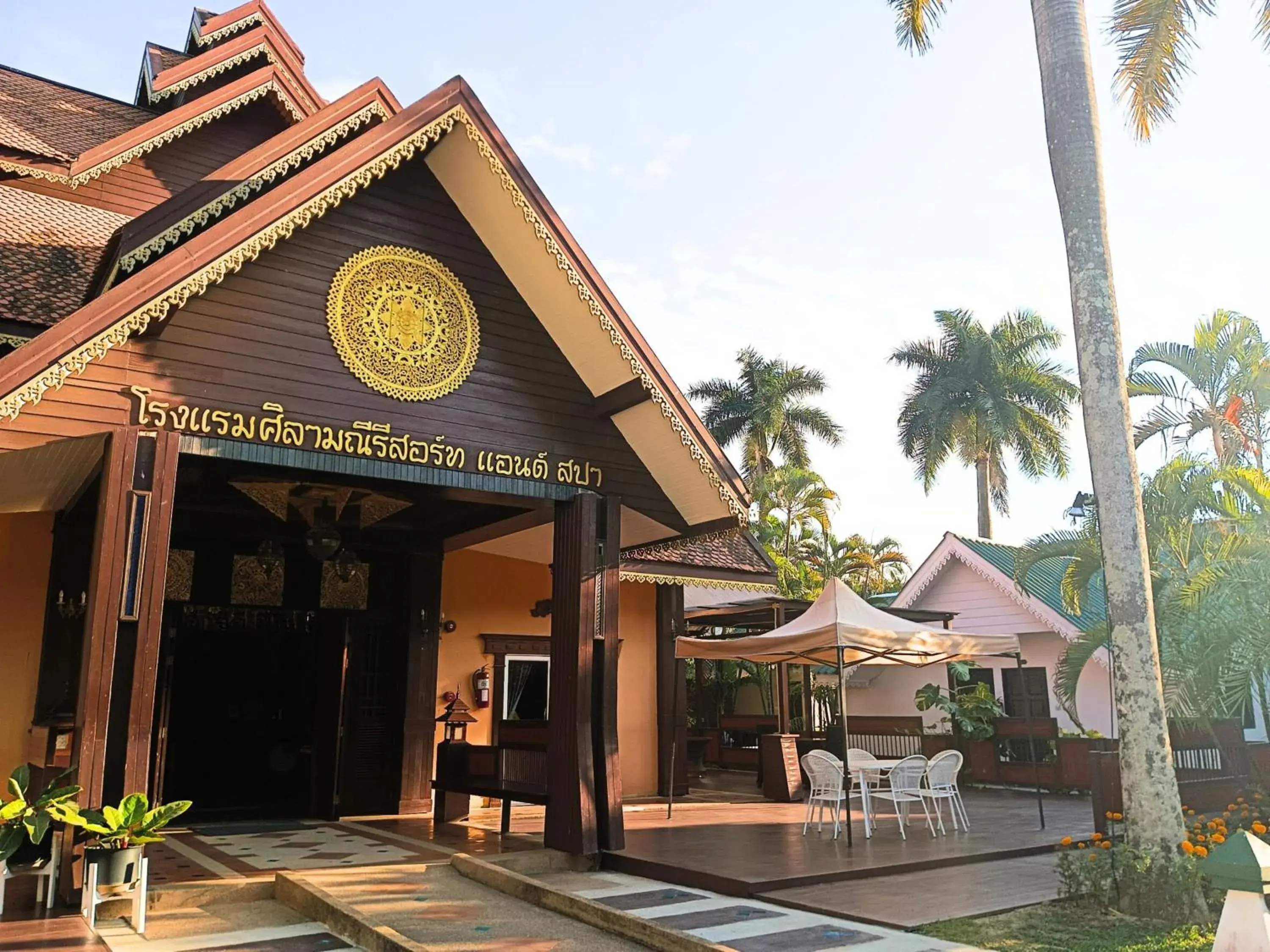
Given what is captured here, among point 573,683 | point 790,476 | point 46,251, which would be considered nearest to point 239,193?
point 46,251

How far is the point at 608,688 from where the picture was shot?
8.43m

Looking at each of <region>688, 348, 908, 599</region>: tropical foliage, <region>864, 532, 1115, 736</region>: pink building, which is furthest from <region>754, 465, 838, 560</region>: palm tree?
<region>864, 532, 1115, 736</region>: pink building

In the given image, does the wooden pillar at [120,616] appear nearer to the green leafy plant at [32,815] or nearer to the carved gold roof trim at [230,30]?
the green leafy plant at [32,815]

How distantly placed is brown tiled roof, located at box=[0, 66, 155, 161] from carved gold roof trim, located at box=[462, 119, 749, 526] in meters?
5.85

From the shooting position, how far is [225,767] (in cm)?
1396

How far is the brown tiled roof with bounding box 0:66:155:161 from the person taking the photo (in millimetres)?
11211

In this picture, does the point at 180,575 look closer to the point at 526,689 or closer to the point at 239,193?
the point at 526,689

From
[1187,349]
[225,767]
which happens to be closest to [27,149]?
[225,767]

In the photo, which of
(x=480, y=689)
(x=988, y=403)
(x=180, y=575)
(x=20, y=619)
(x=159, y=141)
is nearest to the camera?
(x=20, y=619)

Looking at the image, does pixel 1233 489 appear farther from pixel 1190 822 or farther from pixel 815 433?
pixel 815 433

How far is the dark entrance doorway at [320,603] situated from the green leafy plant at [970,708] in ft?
30.3

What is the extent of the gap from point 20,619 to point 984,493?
98.9 ft

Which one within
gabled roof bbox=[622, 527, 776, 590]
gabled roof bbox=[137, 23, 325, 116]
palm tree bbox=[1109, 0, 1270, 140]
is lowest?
gabled roof bbox=[622, 527, 776, 590]

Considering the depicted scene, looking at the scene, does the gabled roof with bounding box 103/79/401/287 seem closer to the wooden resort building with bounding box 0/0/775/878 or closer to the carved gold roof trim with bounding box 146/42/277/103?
the wooden resort building with bounding box 0/0/775/878
